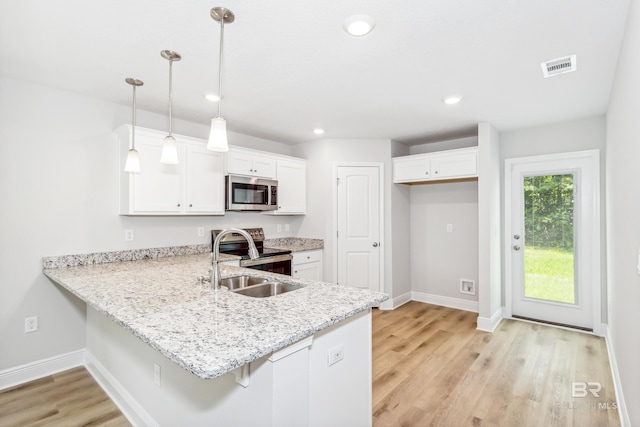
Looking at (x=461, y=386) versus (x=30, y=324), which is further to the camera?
(x=30, y=324)

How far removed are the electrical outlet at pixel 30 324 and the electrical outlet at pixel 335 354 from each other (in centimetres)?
266

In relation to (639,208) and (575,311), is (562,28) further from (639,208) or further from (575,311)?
(575,311)

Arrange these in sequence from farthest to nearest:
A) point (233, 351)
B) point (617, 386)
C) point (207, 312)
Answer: point (617, 386)
point (207, 312)
point (233, 351)

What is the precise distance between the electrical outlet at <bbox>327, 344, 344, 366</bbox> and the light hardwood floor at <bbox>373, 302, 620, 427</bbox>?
833 mm

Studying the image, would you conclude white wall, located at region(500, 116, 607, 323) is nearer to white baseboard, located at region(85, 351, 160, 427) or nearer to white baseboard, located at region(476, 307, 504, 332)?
white baseboard, located at region(476, 307, 504, 332)

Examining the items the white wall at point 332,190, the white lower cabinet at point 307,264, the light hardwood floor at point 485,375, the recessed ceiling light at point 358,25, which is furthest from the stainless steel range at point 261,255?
the recessed ceiling light at point 358,25

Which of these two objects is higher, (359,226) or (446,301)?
(359,226)

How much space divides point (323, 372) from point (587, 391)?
2272mm

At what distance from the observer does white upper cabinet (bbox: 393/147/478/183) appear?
387 cm

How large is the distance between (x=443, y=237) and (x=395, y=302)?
1.16 meters

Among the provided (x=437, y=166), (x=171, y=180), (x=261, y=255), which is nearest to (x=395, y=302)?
(x=437, y=166)

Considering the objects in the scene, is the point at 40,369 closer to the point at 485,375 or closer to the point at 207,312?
the point at 207,312

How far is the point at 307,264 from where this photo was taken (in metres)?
4.24

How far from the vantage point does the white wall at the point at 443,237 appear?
4.43 meters
